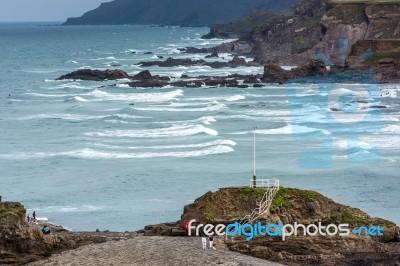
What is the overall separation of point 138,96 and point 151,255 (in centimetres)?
7141

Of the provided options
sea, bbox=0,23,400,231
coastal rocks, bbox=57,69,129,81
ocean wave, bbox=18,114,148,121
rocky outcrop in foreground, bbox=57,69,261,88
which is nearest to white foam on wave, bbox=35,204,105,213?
sea, bbox=0,23,400,231

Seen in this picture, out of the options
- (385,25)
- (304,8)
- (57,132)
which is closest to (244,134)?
(57,132)

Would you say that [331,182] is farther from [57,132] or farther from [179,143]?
[57,132]

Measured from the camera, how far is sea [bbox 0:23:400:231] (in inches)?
1992

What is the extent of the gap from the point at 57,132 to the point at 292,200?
43817 mm

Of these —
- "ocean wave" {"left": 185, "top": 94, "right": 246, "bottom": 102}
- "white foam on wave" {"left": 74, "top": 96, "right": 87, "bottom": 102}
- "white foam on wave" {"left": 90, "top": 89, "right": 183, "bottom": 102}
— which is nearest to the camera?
"ocean wave" {"left": 185, "top": 94, "right": 246, "bottom": 102}

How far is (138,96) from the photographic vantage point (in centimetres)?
9988

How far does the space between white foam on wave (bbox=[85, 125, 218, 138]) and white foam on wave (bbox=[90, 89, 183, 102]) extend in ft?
71.2

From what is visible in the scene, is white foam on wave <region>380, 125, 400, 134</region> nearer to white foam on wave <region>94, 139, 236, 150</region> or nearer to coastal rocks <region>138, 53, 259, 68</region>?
white foam on wave <region>94, 139, 236, 150</region>

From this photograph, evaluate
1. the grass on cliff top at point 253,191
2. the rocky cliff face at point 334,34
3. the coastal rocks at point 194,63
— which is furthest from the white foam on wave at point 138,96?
the grass on cliff top at point 253,191

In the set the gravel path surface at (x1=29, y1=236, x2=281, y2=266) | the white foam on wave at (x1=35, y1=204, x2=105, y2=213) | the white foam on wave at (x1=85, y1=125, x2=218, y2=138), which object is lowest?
the gravel path surface at (x1=29, y1=236, x2=281, y2=266)

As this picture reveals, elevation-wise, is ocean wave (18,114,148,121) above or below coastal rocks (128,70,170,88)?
below

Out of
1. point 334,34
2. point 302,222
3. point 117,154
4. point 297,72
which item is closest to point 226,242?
point 302,222

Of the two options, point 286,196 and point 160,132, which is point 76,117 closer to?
point 160,132
